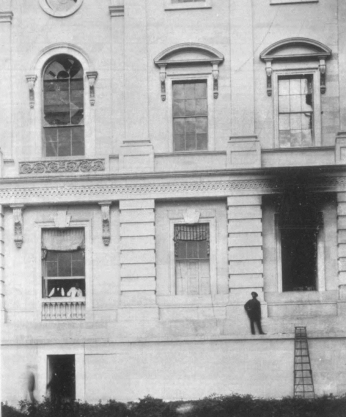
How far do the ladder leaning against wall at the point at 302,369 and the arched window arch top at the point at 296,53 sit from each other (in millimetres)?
7842

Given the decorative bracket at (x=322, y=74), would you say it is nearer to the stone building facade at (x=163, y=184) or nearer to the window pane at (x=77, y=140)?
the stone building facade at (x=163, y=184)

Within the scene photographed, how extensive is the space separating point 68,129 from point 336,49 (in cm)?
900

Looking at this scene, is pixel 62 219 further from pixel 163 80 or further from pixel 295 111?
pixel 295 111

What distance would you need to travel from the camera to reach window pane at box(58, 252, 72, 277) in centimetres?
2914

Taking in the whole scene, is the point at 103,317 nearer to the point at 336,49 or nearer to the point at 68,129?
the point at 68,129

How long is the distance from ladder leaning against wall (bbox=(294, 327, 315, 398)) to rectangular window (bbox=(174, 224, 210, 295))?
332 centimetres

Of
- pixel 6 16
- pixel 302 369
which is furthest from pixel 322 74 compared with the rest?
pixel 6 16

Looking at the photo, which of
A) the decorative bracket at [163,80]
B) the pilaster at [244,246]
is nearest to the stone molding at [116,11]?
the decorative bracket at [163,80]

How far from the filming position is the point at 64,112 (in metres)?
29.6

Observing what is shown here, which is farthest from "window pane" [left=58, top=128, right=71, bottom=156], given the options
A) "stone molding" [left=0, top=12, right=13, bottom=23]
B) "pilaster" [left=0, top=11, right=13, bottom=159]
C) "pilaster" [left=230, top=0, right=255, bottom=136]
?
"pilaster" [left=230, top=0, right=255, bottom=136]

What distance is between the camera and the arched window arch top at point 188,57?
29.0 m

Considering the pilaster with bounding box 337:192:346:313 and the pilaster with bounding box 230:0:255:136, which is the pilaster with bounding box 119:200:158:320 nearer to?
the pilaster with bounding box 230:0:255:136

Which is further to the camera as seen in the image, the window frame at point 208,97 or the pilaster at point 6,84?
the pilaster at point 6,84

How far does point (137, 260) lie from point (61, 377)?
4.34 meters
